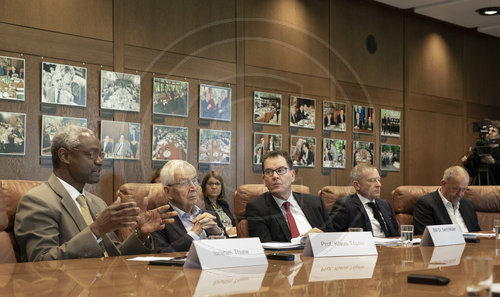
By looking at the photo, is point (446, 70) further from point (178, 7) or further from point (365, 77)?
point (178, 7)

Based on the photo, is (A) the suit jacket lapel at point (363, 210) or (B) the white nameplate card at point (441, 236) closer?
(B) the white nameplate card at point (441, 236)

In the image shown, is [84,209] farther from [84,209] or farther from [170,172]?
[170,172]

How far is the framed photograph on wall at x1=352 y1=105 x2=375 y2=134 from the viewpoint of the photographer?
7963mm

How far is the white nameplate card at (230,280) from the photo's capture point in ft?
5.18

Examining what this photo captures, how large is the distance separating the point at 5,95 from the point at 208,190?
6.57 feet

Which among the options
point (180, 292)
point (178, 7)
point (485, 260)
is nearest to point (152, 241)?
point (180, 292)

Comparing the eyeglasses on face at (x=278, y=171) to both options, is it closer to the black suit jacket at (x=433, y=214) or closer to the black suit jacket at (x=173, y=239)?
the black suit jacket at (x=173, y=239)

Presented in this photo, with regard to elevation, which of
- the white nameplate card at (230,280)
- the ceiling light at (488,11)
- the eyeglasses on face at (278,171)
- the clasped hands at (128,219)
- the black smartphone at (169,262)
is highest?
the ceiling light at (488,11)

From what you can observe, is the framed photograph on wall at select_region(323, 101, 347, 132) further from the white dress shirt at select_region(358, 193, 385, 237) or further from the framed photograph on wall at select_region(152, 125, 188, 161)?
the white dress shirt at select_region(358, 193, 385, 237)

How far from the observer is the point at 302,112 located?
7367 mm

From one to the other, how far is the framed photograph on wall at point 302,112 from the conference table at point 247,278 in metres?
4.83

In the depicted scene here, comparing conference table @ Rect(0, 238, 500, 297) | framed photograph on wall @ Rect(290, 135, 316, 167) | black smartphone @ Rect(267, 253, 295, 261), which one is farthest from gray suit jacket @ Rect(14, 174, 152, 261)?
framed photograph on wall @ Rect(290, 135, 316, 167)

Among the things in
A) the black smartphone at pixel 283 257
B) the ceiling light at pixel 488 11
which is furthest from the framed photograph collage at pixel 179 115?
the black smartphone at pixel 283 257

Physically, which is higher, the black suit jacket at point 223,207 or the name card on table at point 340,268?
the name card on table at point 340,268
